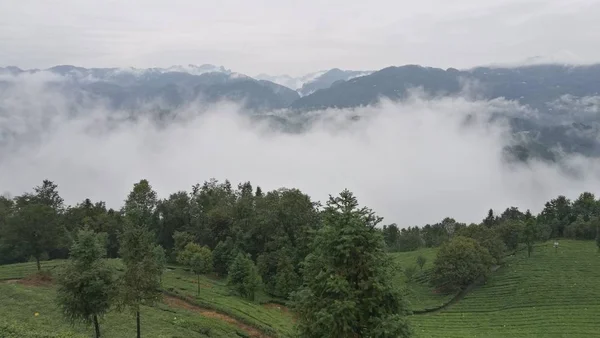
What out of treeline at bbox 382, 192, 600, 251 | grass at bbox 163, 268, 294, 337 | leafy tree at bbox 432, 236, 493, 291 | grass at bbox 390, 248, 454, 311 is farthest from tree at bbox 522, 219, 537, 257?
grass at bbox 163, 268, 294, 337

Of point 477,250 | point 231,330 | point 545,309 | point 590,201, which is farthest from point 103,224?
point 590,201

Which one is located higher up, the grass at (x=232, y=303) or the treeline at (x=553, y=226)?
the treeline at (x=553, y=226)

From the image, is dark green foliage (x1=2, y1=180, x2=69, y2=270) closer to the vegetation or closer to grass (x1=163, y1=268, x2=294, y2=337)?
the vegetation

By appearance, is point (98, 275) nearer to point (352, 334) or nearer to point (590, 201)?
point (352, 334)

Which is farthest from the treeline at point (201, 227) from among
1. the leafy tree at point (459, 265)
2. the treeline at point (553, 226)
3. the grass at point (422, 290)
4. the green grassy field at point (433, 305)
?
the treeline at point (553, 226)

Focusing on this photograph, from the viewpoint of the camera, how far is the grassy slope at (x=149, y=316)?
108 ft

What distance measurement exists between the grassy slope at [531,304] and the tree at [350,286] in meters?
35.0

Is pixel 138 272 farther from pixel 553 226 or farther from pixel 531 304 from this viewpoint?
pixel 553 226

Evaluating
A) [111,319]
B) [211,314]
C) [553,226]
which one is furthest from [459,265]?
[553,226]

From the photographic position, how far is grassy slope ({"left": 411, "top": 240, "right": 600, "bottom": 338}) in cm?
5534

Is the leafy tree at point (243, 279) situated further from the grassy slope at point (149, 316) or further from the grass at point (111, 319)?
the grass at point (111, 319)

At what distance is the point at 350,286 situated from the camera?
1823 centimetres

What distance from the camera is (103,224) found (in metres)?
79.4

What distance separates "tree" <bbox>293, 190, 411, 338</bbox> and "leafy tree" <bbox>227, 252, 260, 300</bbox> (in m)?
37.6
